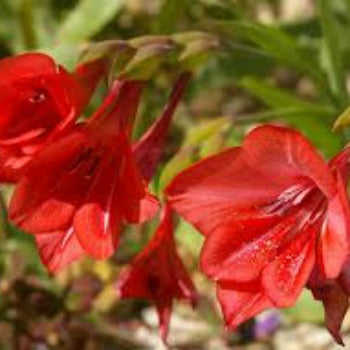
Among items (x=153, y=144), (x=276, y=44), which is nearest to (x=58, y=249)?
(x=153, y=144)

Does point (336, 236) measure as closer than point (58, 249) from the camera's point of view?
Yes

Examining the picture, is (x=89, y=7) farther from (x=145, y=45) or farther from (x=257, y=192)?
(x=257, y=192)

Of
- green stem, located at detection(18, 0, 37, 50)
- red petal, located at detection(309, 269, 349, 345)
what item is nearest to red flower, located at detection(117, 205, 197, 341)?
red petal, located at detection(309, 269, 349, 345)

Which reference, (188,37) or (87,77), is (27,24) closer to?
(188,37)

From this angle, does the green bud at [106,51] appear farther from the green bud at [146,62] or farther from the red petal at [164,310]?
the red petal at [164,310]

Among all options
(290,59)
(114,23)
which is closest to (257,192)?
(290,59)

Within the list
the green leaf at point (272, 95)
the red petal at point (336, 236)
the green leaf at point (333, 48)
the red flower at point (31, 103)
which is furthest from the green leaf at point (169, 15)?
the red petal at point (336, 236)
